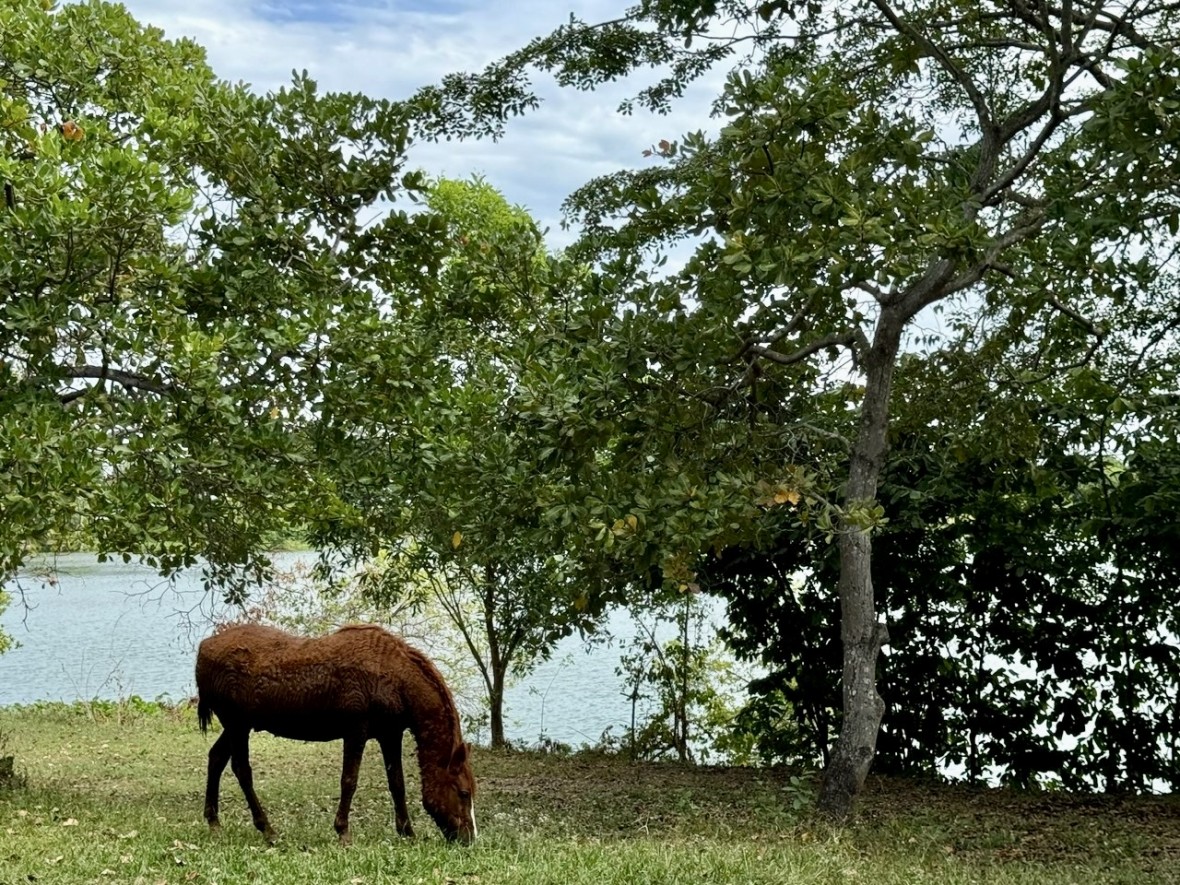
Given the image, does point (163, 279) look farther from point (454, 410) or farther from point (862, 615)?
point (862, 615)

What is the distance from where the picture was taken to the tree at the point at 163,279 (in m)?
8.70

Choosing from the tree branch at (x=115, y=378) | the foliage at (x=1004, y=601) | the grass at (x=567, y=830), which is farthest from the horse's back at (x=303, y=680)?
the foliage at (x=1004, y=601)

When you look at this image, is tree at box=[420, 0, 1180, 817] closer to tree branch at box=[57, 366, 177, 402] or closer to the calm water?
tree branch at box=[57, 366, 177, 402]

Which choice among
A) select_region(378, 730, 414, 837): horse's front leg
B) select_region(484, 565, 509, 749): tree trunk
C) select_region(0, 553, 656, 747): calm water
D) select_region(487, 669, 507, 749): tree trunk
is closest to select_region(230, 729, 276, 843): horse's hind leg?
select_region(378, 730, 414, 837): horse's front leg

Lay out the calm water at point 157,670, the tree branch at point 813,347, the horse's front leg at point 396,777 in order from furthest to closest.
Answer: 1. the calm water at point 157,670
2. the tree branch at point 813,347
3. the horse's front leg at point 396,777

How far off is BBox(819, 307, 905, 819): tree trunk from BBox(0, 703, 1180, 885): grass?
390 mm

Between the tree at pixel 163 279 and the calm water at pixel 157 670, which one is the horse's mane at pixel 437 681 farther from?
the calm water at pixel 157 670

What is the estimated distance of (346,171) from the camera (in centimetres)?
1066

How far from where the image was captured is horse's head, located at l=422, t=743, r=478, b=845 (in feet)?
26.8

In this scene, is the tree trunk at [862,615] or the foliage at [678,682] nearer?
the tree trunk at [862,615]

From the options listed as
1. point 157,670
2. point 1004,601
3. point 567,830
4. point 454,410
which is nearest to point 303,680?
point 567,830

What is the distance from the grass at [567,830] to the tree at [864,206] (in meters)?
1.37

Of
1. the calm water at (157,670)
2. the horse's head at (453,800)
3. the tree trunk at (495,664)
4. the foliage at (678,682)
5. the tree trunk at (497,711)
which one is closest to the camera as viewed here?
the horse's head at (453,800)

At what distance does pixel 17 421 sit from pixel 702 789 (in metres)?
7.54
